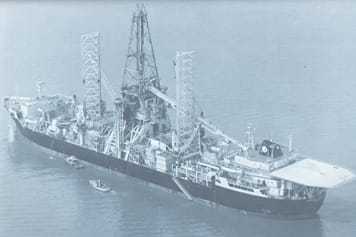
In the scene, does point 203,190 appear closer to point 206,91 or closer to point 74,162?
point 74,162

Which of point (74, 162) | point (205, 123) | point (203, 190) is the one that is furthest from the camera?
point (74, 162)

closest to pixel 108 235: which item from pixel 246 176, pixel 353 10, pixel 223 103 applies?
pixel 246 176

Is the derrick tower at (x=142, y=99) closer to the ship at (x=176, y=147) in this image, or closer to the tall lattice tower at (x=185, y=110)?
the ship at (x=176, y=147)

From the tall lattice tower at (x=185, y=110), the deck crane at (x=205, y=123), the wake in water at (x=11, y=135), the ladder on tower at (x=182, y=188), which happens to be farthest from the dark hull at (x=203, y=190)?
the wake in water at (x=11, y=135)

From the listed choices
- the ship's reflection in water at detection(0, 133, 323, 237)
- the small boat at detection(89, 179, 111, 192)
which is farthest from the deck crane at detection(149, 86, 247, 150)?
the small boat at detection(89, 179, 111, 192)

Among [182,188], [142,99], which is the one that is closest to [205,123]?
[182,188]

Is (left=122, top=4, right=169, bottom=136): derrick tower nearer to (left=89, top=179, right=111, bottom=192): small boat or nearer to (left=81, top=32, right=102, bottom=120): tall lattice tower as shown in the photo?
(left=81, top=32, right=102, bottom=120): tall lattice tower

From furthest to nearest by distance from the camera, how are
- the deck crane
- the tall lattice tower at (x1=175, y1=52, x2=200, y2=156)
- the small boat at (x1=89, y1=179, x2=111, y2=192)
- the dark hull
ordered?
the small boat at (x1=89, y1=179, x2=111, y2=192) → the tall lattice tower at (x1=175, y1=52, x2=200, y2=156) → the deck crane → the dark hull
